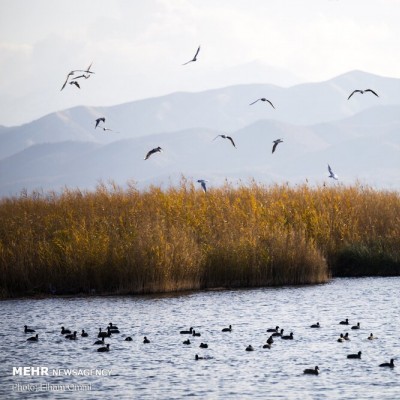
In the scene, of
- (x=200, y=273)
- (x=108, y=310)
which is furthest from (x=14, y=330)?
(x=200, y=273)

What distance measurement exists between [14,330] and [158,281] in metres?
5.85

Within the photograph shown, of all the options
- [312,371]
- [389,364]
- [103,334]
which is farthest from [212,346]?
[389,364]

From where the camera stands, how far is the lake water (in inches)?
652

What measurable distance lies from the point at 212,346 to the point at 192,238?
336 inches

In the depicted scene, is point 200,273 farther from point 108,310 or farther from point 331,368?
point 331,368

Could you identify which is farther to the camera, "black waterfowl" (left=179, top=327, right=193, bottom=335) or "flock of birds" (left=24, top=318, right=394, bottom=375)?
"black waterfowl" (left=179, top=327, right=193, bottom=335)

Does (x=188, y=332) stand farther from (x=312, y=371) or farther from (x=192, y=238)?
(x=192, y=238)

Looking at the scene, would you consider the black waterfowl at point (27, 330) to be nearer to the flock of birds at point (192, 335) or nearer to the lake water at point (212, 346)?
the flock of birds at point (192, 335)

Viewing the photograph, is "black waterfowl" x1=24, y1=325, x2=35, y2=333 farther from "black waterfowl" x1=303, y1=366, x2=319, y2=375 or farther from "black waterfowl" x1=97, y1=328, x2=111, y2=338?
"black waterfowl" x1=303, y1=366, x2=319, y2=375

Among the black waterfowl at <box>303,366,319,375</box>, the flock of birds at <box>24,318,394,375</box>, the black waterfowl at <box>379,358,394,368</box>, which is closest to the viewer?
the black waterfowl at <box>303,366,319,375</box>

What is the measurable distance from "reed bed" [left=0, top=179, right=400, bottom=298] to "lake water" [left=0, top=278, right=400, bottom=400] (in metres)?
0.83

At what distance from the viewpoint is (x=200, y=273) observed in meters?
28.3

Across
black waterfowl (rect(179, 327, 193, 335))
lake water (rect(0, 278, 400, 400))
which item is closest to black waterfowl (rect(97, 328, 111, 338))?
lake water (rect(0, 278, 400, 400))

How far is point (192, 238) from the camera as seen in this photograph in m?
28.3
